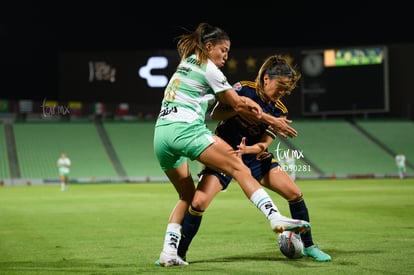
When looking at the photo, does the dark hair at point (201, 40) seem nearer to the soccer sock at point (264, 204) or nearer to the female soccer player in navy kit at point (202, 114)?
the female soccer player in navy kit at point (202, 114)

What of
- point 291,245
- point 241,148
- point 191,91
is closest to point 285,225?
point 241,148

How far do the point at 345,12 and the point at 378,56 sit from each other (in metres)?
8.33

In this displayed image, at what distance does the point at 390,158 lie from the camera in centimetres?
4791

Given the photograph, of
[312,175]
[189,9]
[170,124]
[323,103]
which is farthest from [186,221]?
[189,9]

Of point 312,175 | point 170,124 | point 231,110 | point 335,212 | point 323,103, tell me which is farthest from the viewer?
point 323,103

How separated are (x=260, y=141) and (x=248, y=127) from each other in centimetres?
21

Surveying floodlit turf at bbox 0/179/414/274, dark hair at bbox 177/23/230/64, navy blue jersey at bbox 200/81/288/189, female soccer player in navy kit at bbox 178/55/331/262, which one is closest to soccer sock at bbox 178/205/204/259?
female soccer player in navy kit at bbox 178/55/331/262

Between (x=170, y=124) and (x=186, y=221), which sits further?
(x=186, y=221)

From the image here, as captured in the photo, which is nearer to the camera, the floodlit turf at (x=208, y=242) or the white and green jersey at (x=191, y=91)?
the white and green jersey at (x=191, y=91)

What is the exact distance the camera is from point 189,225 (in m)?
7.61

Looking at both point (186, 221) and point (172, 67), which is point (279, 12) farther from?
point (186, 221)

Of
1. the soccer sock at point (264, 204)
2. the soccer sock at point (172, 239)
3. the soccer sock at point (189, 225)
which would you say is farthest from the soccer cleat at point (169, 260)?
the soccer sock at point (264, 204)

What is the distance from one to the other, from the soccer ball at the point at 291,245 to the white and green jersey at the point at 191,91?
71.7 inches

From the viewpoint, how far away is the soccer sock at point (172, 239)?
7412 mm
